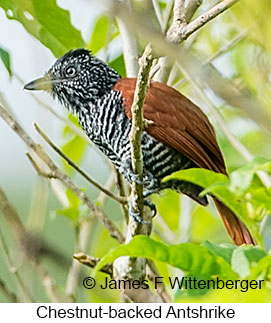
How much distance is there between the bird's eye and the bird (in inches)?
5.0

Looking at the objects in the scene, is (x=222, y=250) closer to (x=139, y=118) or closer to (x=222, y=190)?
(x=222, y=190)

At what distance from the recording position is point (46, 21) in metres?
2.58

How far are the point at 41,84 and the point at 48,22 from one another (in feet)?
3.08

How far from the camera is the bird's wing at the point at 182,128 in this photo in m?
3.23

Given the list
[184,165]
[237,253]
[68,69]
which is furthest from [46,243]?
[68,69]

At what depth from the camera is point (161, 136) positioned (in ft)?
10.8

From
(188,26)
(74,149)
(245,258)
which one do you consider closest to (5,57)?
(188,26)

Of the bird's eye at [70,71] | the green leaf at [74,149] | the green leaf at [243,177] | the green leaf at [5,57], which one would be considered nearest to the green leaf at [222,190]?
the green leaf at [243,177]

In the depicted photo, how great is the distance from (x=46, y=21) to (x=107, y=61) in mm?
880

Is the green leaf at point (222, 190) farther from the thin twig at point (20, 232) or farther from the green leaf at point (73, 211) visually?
the green leaf at point (73, 211)

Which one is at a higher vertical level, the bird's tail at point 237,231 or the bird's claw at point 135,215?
the bird's claw at point 135,215

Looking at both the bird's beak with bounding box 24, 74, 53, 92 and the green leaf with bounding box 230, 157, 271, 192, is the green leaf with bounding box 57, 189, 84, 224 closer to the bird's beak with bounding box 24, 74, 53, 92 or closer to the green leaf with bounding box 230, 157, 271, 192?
the bird's beak with bounding box 24, 74, 53, 92

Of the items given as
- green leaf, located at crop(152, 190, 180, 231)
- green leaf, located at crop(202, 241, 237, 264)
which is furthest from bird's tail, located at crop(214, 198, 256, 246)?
green leaf, located at crop(202, 241, 237, 264)

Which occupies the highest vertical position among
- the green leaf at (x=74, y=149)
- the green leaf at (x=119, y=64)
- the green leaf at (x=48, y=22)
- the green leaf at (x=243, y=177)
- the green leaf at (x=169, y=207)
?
the green leaf at (x=48, y=22)
